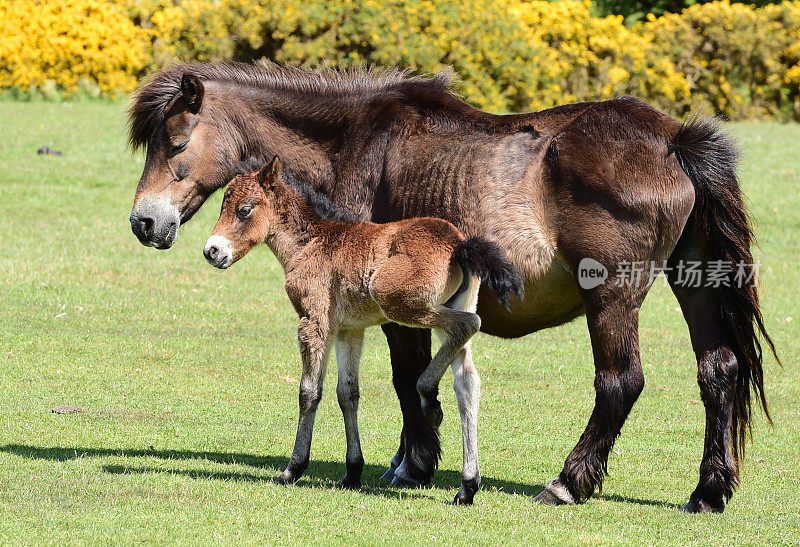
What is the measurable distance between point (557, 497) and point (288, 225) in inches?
89.6

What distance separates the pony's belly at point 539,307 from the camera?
6445 mm

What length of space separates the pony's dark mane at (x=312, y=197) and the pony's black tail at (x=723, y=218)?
2024 mm

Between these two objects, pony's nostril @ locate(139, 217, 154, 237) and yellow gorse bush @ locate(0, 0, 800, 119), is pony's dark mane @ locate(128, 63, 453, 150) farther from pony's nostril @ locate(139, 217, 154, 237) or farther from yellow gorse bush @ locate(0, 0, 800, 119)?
yellow gorse bush @ locate(0, 0, 800, 119)

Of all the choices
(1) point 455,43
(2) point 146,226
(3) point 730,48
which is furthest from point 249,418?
(3) point 730,48

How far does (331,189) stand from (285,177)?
52 centimetres

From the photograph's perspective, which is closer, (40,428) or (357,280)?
(357,280)

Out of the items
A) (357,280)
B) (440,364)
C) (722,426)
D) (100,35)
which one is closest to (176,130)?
(357,280)

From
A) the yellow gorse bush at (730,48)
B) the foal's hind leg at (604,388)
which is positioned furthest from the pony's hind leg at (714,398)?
the yellow gorse bush at (730,48)

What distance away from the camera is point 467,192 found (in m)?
6.60

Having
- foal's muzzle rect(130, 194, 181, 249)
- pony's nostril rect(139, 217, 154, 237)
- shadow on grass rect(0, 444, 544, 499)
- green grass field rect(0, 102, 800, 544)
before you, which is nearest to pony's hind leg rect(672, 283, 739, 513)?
green grass field rect(0, 102, 800, 544)

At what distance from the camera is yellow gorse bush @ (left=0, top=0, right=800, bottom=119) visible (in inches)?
791

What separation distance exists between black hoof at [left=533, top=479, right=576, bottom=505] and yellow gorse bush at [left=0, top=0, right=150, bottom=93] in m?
16.6

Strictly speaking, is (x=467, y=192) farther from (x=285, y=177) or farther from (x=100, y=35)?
(x=100, y=35)

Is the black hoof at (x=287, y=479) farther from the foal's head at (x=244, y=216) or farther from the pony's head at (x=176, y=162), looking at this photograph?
the pony's head at (x=176, y=162)
